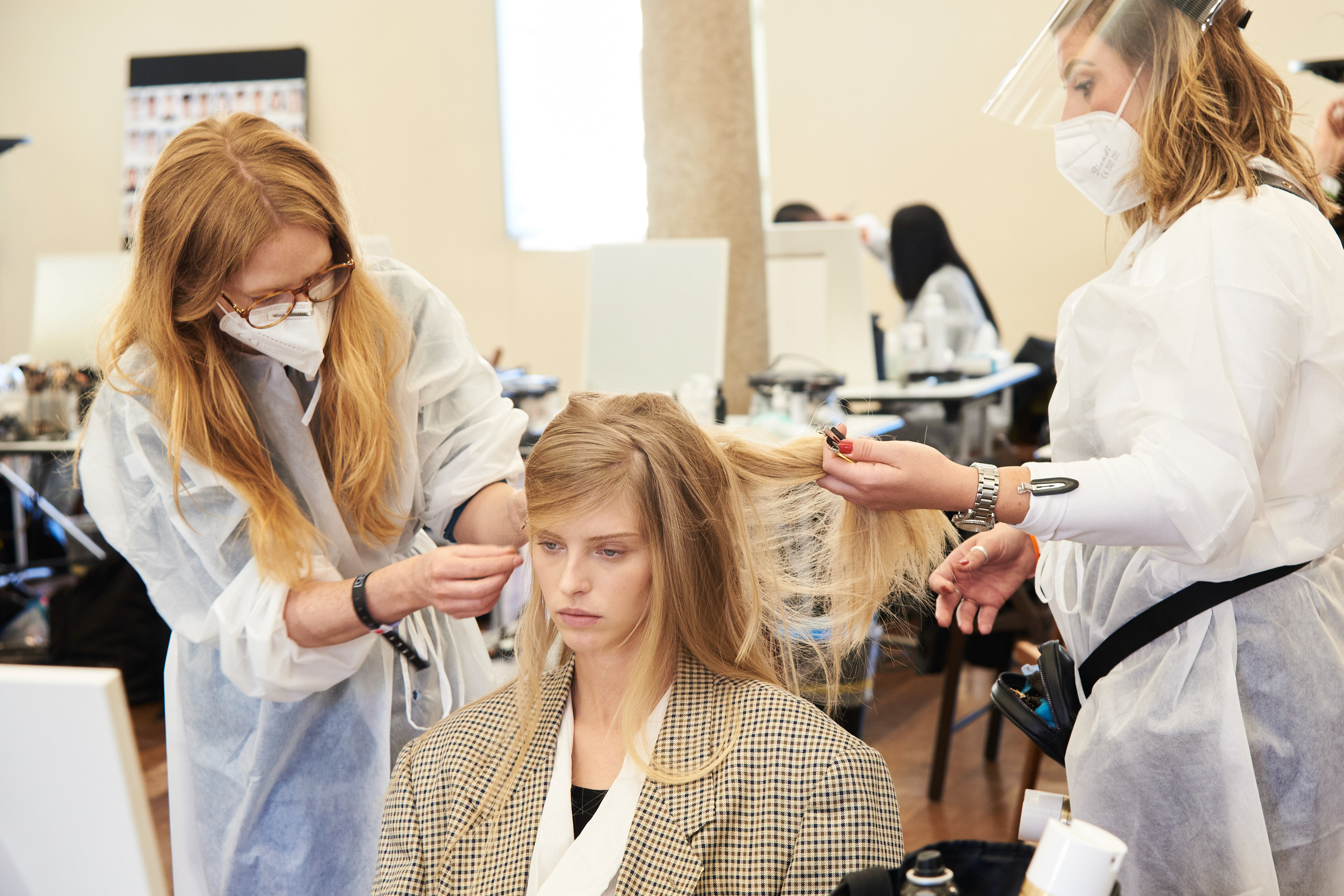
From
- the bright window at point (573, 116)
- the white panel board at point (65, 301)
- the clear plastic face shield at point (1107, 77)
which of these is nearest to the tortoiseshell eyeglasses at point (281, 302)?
the clear plastic face shield at point (1107, 77)

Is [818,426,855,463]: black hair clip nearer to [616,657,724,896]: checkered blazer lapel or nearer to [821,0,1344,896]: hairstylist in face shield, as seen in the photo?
[821,0,1344,896]: hairstylist in face shield

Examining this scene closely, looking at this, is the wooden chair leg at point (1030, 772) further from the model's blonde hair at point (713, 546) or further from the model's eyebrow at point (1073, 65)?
the model's eyebrow at point (1073, 65)

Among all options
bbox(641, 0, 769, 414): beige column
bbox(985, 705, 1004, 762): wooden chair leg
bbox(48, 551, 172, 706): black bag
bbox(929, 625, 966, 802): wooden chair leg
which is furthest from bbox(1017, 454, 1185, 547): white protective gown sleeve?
bbox(48, 551, 172, 706): black bag

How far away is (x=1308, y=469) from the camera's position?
103cm

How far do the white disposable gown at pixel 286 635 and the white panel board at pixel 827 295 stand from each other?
2.56 meters

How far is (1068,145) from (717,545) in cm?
56

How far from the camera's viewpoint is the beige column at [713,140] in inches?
146

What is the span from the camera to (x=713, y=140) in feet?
12.3

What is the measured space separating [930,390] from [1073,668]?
2421mm

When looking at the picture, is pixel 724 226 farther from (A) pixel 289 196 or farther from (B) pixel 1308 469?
(B) pixel 1308 469

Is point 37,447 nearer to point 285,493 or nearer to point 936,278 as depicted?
point 285,493

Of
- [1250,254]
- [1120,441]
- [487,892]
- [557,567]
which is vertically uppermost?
[1250,254]

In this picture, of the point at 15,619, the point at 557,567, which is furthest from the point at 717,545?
the point at 15,619

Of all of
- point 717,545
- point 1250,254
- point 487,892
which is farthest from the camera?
point 717,545
